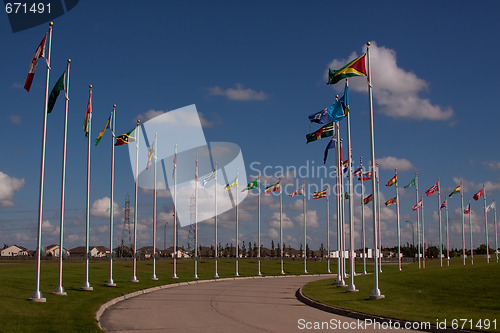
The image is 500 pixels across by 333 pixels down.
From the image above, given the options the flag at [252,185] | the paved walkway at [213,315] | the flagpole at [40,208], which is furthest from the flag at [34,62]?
the flag at [252,185]

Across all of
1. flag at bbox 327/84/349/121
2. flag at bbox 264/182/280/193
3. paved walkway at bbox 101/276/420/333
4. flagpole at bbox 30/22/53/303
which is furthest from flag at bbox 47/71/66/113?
flag at bbox 264/182/280/193

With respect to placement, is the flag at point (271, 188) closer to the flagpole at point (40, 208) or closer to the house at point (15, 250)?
the flagpole at point (40, 208)

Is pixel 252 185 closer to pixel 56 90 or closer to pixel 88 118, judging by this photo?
pixel 88 118

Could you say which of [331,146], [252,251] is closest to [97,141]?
[331,146]

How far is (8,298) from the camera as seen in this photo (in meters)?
21.0

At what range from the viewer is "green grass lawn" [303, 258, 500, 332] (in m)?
19.8

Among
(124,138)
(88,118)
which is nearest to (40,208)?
(88,118)

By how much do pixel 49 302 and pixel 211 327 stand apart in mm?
7790

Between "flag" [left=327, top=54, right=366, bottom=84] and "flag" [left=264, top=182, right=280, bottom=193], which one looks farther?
"flag" [left=264, top=182, right=280, bottom=193]

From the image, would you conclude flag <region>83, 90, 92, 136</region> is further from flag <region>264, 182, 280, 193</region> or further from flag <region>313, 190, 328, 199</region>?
flag <region>313, 190, 328, 199</region>

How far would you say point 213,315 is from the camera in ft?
67.7

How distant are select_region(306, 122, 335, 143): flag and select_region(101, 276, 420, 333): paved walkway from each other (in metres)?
10.1

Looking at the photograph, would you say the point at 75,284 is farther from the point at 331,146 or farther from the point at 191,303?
the point at 331,146

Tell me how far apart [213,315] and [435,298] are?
1087cm
